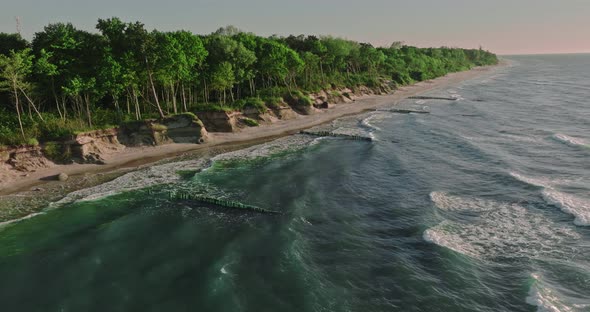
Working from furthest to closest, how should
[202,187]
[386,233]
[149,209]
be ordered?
[202,187] → [149,209] → [386,233]

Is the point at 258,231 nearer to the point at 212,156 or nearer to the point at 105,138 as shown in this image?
the point at 212,156

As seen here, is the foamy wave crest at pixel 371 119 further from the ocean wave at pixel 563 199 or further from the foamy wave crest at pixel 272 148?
the ocean wave at pixel 563 199

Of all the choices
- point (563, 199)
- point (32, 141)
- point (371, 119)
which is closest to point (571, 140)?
point (563, 199)

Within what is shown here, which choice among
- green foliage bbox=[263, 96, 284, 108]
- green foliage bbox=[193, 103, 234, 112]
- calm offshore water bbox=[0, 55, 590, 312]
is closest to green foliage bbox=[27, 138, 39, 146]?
calm offshore water bbox=[0, 55, 590, 312]

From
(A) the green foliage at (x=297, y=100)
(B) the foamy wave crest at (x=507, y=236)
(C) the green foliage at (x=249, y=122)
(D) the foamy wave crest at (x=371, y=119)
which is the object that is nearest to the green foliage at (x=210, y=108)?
(C) the green foliage at (x=249, y=122)

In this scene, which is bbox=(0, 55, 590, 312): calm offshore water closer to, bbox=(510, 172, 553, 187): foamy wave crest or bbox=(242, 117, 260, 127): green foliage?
bbox=(510, 172, 553, 187): foamy wave crest

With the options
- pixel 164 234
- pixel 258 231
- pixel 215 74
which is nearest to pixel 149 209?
pixel 164 234
